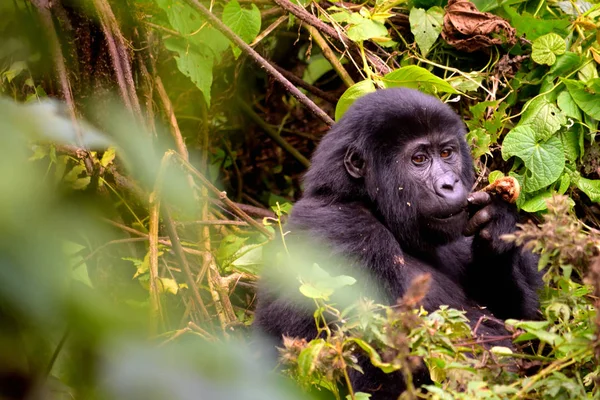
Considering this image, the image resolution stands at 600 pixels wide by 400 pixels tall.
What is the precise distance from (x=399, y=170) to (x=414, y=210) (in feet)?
0.62

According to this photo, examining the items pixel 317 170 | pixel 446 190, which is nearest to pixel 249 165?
pixel 317 170

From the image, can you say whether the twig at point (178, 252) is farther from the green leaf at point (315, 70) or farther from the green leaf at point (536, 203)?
the green leaf at point (315, 70)

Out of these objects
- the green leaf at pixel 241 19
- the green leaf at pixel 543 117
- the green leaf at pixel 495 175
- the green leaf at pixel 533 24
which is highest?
the green leaf at pixel 241 19

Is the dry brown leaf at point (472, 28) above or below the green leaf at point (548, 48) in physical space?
above

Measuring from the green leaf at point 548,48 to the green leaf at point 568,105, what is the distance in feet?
0.63

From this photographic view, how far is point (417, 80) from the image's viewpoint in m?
3.62

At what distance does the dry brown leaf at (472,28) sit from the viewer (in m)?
3.78

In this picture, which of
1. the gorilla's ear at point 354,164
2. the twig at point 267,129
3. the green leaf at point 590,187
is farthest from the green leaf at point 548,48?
the twig at point 267,129

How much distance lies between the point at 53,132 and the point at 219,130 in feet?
14.4

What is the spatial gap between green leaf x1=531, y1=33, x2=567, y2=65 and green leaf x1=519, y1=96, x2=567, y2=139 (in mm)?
200

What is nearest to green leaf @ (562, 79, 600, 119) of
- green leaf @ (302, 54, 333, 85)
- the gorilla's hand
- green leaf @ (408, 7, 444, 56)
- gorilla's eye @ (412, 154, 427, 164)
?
green leaf @ (408, 7, 444, 56)

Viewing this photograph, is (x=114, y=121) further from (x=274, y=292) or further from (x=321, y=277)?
(x=274, y=292)

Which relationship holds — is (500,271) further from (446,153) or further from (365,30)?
(365,30)

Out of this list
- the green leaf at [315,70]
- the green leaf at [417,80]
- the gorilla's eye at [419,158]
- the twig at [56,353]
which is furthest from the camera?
the green leaf at [315,70]
